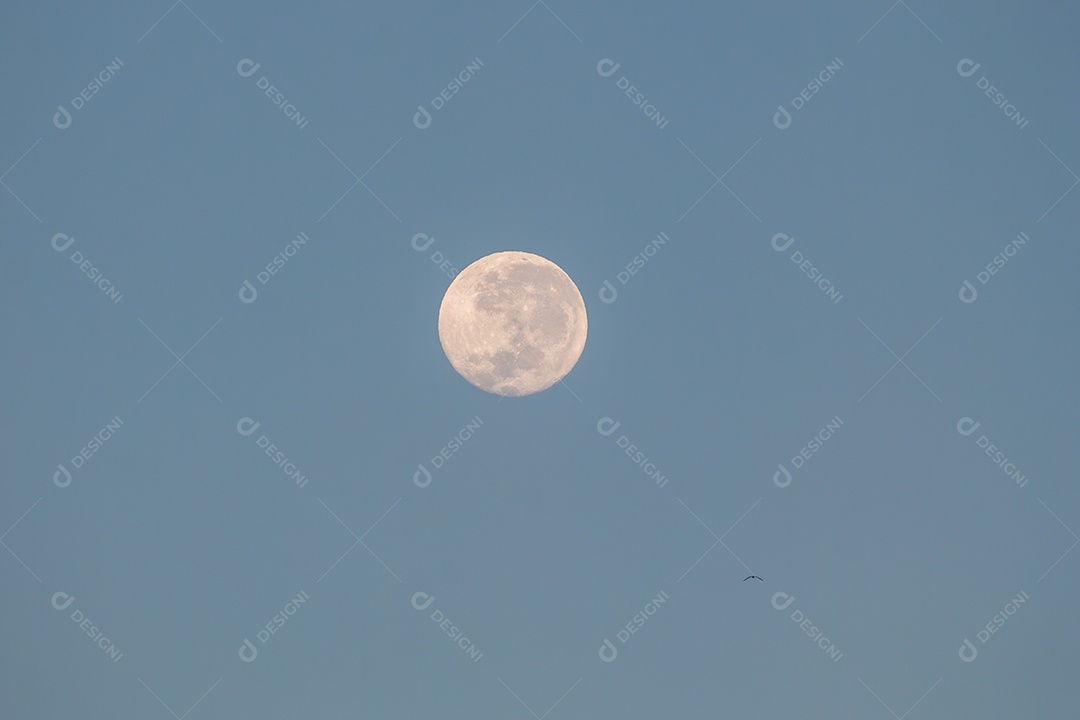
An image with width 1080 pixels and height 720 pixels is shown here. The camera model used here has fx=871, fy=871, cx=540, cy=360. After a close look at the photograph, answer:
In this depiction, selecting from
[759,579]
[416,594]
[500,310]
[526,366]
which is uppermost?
[500,310]

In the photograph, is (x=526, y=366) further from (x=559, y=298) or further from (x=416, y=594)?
(x=416, y=594)

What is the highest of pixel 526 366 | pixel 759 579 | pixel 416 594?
pixel 526 366

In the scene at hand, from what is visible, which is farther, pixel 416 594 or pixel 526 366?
pixel 416 594

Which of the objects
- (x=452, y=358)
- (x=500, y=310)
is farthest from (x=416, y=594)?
(x=500, y=310)

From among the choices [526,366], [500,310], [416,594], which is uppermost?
[500,310]

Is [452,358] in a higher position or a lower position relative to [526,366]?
higher

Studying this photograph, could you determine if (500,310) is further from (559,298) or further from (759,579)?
(759,579)

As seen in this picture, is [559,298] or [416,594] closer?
[559,298]

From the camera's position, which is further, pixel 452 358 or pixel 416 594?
pixel 416 594

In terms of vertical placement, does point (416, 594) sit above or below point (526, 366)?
below
